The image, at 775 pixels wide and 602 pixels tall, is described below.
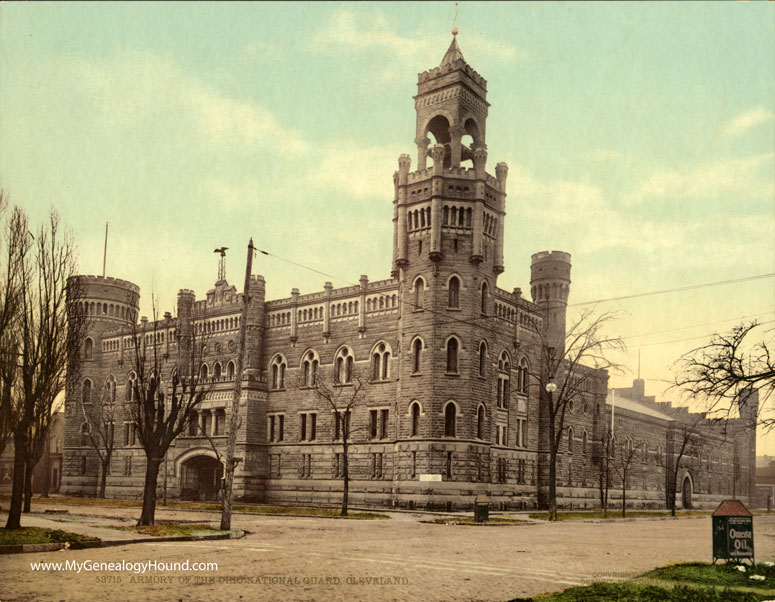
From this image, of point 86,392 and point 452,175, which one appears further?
point 86,392

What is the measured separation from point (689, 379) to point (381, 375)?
29805 mm

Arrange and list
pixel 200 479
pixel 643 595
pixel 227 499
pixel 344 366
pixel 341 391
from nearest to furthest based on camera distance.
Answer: pixel 643 595, pixel 227 499, pixel 341 391, pixel 344 366, pixel 200 479

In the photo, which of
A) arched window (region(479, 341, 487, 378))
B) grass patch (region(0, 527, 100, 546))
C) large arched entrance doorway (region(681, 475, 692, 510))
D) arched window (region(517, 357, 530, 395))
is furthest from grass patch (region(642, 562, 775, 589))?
large arched entrance doorway (region(681, 475, 692, 510))

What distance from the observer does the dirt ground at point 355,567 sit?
12422 millimetres

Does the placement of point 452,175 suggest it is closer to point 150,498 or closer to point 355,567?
point 150,498

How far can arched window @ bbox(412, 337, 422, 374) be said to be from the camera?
4750cm

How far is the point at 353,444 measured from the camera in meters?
50.4

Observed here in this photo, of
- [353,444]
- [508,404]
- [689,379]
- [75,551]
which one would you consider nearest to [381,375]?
[353,444]

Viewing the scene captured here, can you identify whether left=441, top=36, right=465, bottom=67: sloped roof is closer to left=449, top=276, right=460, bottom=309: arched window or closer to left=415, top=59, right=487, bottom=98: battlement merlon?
left=415, top=59, right=487, bottom=98: battlement merlon

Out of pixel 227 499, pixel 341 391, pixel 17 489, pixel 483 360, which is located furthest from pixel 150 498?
pixel 341 391

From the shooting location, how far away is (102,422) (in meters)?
65.9

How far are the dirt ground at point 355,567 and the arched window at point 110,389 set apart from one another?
142 feet

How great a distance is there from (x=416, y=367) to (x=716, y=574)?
33211 mm

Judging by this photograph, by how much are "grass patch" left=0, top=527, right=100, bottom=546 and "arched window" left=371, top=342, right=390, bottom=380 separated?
30.7 metres
